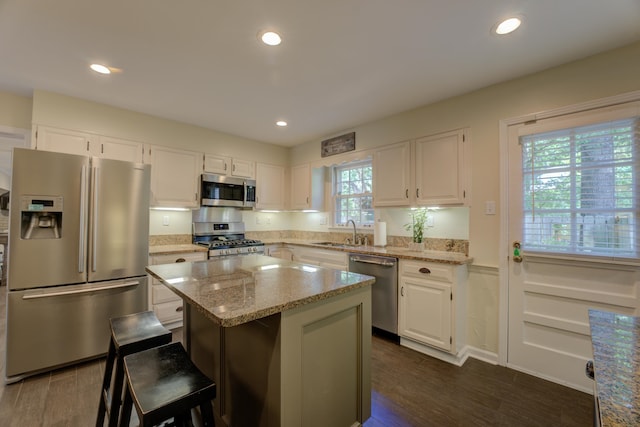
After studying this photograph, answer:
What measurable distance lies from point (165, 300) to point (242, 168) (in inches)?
82.1

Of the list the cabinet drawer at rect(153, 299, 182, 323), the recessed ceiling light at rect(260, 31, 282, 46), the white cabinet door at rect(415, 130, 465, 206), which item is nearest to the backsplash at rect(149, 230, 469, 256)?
the white cabinet door at rect(415, 130, 465, 206)

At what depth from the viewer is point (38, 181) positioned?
2209 millimetres

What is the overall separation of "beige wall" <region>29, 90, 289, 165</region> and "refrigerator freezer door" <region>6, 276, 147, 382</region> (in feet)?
5.60

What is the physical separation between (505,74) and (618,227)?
1454mm

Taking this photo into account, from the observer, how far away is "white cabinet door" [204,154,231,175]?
378 cm

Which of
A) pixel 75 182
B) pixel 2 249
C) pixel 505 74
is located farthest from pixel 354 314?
pixel 2 249

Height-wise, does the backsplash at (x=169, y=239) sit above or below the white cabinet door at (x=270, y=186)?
below

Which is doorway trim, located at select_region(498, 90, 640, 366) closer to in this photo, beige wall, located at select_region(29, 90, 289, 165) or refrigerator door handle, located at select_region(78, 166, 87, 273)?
beige wall, located at select_region(29, 90, 289, 165)

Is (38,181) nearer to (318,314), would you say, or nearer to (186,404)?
(186,404)

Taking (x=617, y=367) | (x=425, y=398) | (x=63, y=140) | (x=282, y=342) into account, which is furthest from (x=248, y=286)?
(x=63, y=140)

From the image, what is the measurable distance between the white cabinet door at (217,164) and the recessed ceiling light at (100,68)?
152cm

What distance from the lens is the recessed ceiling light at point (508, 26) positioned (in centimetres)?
170

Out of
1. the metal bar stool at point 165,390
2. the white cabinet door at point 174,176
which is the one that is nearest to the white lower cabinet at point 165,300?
the white cabinet door at point 174,176

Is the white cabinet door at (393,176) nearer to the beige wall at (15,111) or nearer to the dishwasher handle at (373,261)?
the dishwasher handle at (373,261)
